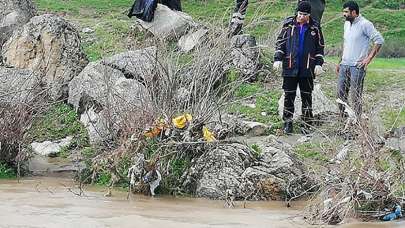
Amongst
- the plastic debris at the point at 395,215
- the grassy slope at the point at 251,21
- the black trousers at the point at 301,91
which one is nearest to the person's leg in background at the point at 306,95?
the black trousers at the point at 301,91

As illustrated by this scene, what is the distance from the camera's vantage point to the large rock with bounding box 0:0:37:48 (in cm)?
1551

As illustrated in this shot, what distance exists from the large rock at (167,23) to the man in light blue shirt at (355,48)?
3765mm

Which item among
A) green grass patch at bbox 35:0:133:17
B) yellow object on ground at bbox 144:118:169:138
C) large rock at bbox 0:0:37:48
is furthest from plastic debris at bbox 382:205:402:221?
green grass patch at bbox 35:0:133:17

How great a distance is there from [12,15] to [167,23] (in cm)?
268

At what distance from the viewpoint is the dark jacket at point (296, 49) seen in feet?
37.0

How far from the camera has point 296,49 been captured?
11.3 m

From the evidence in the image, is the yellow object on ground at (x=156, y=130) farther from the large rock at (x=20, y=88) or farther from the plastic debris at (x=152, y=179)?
the large rock at (x=20, y=88)

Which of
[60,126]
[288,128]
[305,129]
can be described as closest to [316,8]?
[288,128]

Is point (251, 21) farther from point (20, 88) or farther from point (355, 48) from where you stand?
point (20, 88)

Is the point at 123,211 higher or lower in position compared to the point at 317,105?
lower

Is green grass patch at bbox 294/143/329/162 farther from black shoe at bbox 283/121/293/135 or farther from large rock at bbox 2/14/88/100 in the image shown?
large rock at bbox 2/14/88/100

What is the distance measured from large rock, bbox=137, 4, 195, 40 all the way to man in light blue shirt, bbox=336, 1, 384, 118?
377 centimetres

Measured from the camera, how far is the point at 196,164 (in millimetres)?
9695

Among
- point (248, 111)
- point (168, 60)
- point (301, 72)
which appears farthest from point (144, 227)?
point (248, 111)
